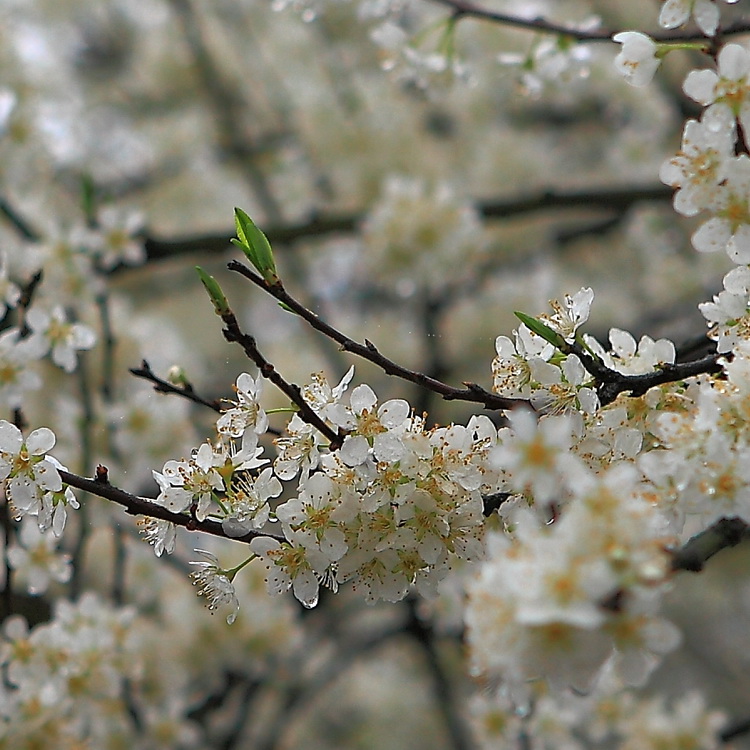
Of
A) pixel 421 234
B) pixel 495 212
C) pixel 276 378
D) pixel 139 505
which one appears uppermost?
pixel 276 378

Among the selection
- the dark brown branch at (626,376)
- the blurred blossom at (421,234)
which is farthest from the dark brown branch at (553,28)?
the blurred blossom at (421,234)

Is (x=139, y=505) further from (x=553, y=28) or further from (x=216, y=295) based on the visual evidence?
(x=553, y=28)

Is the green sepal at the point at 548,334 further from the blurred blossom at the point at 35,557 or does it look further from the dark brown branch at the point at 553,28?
the blurred blossom at the point at 35,557

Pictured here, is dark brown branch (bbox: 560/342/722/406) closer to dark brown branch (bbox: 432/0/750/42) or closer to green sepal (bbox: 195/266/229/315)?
green sepal (bbox: 195/266/229/315)

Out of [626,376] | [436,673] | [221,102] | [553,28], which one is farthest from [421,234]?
[626,376]

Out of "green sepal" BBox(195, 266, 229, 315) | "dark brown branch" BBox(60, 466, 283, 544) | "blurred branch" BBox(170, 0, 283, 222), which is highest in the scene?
"green sepal" BBox(195, 266, 229, 315)

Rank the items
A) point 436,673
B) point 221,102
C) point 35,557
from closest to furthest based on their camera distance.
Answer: point 35,557
point 436,673
point 221,102

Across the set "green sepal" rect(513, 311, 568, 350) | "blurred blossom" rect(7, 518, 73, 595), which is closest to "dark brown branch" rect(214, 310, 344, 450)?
"green sepal" rect(513, 311, 568, 350)

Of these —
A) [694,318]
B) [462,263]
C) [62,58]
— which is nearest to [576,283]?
[462,263]
